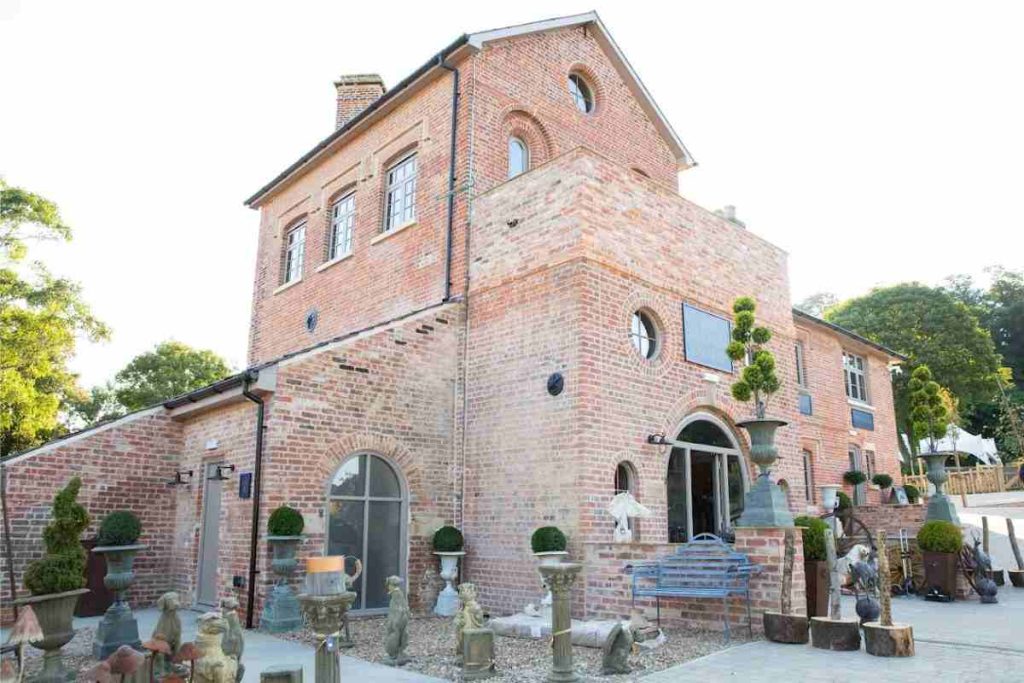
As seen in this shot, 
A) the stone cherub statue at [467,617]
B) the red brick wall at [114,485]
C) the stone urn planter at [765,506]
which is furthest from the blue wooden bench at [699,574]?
the red brick wall at [114,485]

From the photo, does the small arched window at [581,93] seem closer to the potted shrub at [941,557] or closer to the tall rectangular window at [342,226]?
the tall rectangular window at [342,226]

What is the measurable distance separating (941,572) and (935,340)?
28.0 m

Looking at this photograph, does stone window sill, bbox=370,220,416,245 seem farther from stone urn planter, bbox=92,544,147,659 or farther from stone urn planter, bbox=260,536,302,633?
stone urn planter, bbox=92,544,147,659

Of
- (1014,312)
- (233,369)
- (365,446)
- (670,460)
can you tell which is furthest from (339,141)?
(1014,312)

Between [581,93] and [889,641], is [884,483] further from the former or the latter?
[889,641]

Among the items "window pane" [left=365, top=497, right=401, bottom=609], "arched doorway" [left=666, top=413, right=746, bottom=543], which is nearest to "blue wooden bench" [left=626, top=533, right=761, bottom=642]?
"arched doorway" [left=666, top=413, right=746, bottom=543]

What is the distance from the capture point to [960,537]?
11609mm

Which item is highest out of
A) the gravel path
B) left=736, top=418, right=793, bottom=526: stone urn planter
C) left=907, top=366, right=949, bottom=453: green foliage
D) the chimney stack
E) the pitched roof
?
the chimney stack

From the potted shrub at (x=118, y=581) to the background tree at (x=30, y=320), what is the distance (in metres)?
13.4

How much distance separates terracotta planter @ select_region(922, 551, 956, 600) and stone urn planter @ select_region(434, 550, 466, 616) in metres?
7.34

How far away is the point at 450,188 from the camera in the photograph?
500 inches

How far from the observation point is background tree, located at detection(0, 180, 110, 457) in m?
18.8

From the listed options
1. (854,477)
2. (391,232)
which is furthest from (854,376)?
(391,232)

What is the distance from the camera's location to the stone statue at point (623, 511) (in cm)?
962
